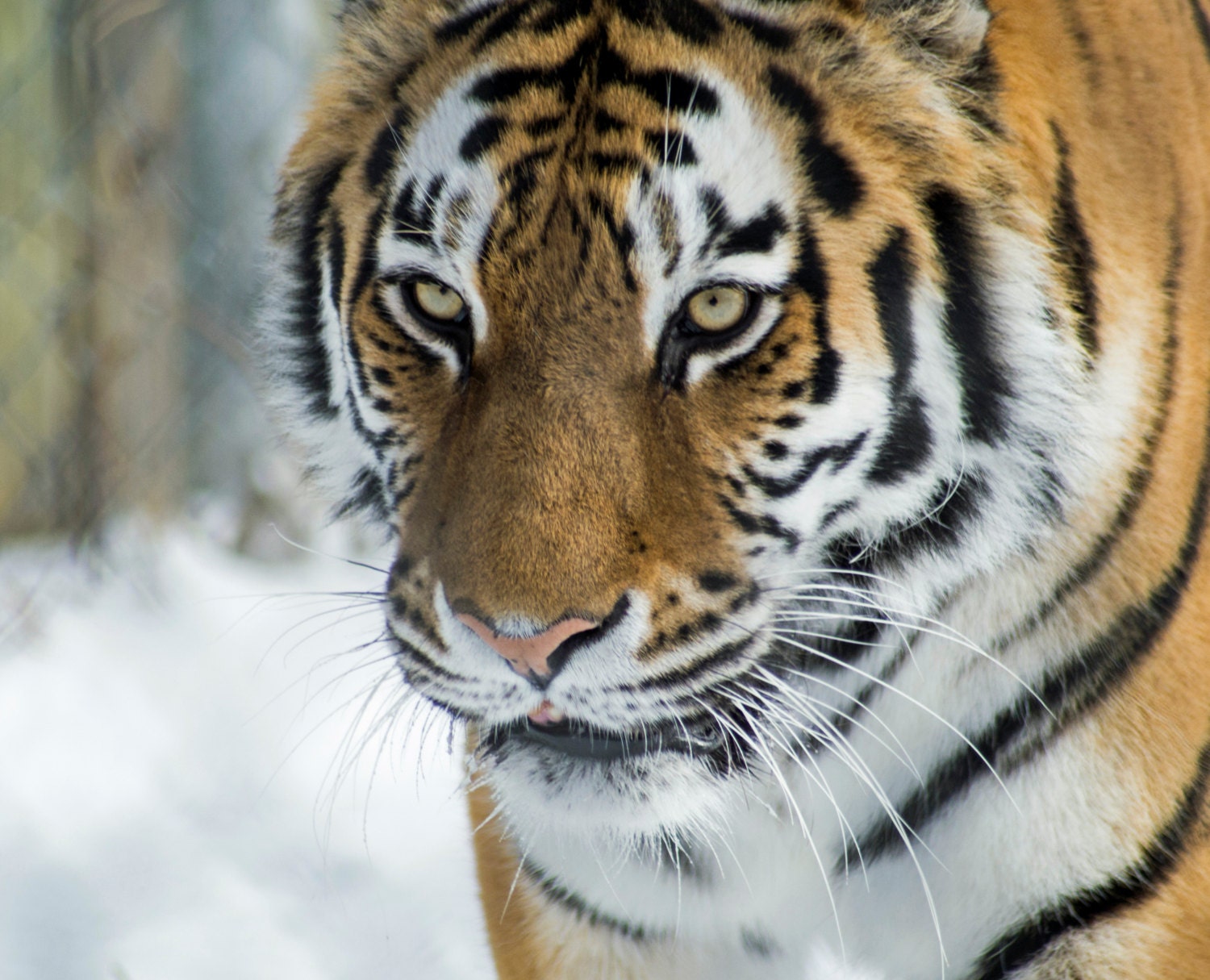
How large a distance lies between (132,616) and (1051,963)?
5.77 feet

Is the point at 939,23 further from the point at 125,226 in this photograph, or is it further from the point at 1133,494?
the point at 125,226

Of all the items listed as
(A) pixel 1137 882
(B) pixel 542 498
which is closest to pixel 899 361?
(B) pixel 542 498

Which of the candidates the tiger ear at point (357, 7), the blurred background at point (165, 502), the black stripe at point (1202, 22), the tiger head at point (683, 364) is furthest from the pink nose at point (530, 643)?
the blurred background at point (165, 502)

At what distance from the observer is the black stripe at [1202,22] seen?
41.7 inches

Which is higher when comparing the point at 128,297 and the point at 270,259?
the point at 270,259

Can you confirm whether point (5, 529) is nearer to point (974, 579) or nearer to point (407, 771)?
point (407, 771)

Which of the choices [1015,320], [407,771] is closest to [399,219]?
[1015,320]

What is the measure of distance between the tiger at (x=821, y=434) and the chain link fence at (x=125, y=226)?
1.45m

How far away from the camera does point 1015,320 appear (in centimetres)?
92

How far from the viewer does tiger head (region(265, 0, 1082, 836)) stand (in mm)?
828

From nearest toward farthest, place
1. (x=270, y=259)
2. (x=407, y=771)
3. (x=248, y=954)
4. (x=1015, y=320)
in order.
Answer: (x=1015, y=320) → (x=270, y=259) → (x=248, y=954) → (x=407, y=771)

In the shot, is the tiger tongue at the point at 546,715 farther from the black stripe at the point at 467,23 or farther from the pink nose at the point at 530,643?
the black stripe at the point at 467,23

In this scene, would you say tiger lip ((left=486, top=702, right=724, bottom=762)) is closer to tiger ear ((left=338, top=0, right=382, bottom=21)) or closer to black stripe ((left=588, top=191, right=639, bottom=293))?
black stripe ((left=588, top=191, right=639, bottom=293))

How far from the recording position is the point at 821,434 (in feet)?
2.95
